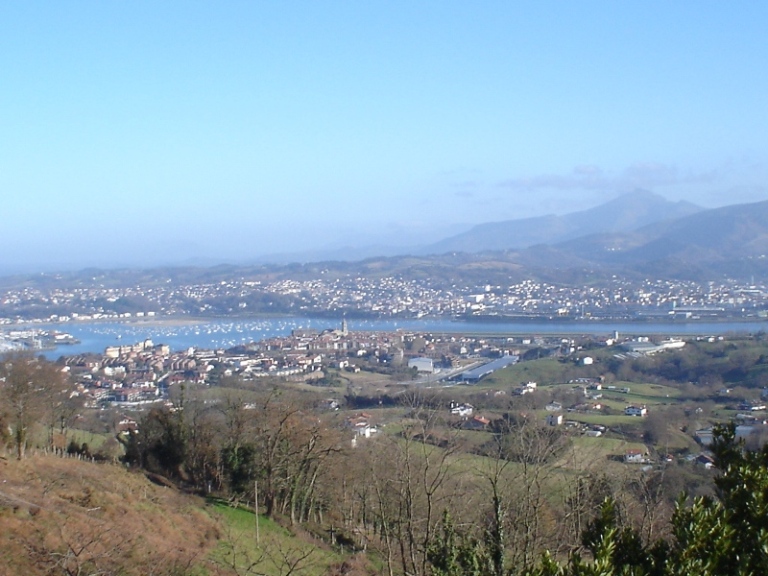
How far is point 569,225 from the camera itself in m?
154

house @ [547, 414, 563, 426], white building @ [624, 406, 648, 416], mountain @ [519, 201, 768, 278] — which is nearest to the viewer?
house @ [547, 414, 563, 426]

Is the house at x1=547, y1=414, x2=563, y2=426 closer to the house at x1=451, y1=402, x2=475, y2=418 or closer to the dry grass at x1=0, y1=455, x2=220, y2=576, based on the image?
the house at x1=451, y1=402, x2=475, y2=418

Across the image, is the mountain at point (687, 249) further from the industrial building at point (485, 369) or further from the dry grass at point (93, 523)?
the dry grass at point (93, 523)

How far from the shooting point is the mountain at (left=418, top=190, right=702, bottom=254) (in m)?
134

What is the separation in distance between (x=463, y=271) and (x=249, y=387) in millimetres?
45331

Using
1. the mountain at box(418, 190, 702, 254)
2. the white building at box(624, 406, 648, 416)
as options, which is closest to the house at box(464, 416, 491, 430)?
the white building at box(624, 406, 648, 416)

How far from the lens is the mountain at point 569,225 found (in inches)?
5256

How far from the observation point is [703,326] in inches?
1457

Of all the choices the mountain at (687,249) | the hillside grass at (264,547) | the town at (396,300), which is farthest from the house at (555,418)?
the mountain at (687,249)

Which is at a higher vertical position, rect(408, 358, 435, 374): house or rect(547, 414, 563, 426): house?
rect(547, 414, 563, 426): house

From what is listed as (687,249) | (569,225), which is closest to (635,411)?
(687,249)

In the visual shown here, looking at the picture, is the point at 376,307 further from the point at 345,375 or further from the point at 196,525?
the point at 196,525

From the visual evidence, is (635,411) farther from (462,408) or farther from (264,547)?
(264,547)

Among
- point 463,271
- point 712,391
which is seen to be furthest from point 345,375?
point 463,271
